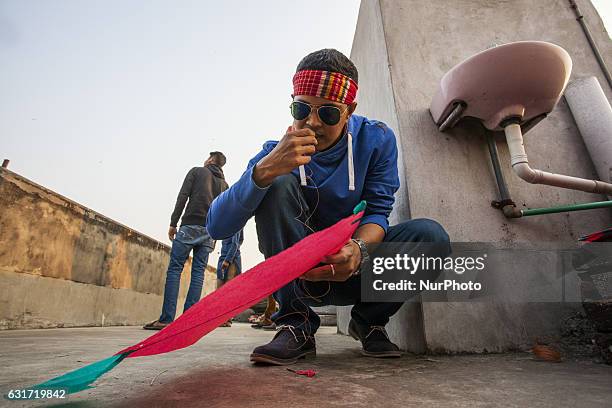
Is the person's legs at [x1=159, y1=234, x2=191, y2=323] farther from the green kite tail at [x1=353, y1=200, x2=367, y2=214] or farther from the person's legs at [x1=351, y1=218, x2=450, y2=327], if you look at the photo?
the green kite tail at [x1=353, y1=200, x2=367, y2=214]

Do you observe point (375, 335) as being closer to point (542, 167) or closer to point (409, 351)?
point (409, 351)

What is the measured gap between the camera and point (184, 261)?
2.80 meters

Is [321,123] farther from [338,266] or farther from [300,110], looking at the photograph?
[338,266]

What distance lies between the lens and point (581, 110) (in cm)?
158

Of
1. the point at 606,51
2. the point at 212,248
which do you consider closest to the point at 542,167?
the point at 606,51

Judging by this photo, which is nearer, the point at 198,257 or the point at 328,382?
the point at 328,382

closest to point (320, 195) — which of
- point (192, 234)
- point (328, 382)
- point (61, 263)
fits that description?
point (328, 382)

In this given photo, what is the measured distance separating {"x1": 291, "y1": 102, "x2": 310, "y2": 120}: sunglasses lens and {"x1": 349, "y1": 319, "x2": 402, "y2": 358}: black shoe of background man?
2.69 ft

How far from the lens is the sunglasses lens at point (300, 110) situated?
1.13 meters

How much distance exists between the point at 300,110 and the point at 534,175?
1021 mm

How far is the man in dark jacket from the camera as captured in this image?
9.00 feet

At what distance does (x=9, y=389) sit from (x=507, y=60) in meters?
1.76

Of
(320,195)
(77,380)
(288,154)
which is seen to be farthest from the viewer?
(320,195)

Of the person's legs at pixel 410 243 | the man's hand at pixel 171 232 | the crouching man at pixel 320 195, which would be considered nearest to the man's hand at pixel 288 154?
the crouching man at pixel 320 195
